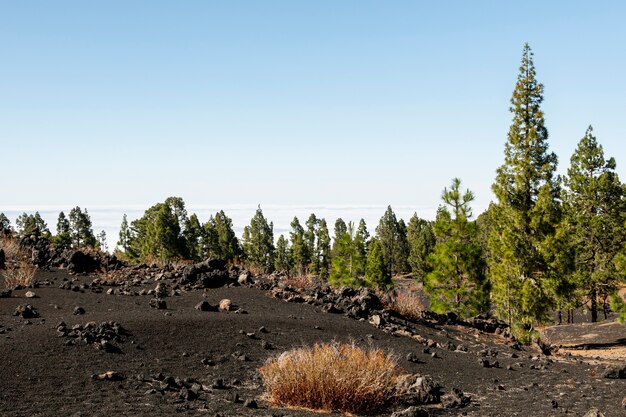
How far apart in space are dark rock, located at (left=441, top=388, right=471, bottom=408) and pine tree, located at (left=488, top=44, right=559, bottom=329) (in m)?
15.7

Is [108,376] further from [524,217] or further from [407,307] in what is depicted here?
[524,217]

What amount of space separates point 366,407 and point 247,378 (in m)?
2.47

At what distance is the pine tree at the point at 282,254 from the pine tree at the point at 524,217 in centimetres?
5847

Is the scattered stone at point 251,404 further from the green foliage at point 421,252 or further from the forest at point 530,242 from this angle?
the green foliage at point 421,252

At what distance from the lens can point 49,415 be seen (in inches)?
280

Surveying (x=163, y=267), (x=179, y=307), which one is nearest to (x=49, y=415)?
(x=179, y=307)

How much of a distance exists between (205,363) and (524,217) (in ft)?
63.0

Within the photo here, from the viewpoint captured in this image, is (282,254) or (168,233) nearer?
(168,233)

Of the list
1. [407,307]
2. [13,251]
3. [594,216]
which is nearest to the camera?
[407,307]

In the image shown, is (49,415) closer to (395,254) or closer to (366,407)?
(366,407)

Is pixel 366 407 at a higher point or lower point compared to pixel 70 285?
lower

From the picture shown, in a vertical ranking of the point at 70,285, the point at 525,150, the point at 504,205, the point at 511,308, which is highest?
the point at 525,150

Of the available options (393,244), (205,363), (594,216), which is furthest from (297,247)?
(205,363)

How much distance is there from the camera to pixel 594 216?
34188 millimetres
